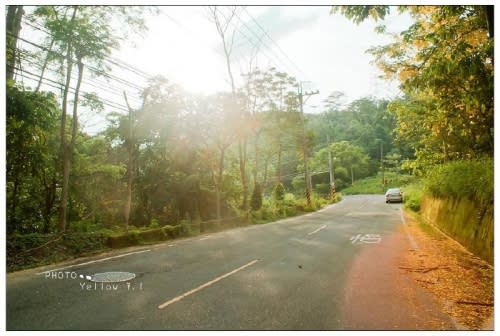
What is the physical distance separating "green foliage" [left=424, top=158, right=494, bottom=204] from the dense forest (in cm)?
20

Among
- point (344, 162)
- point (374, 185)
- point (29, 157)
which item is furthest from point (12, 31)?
point (344, 162)

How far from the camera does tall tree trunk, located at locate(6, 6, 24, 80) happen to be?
11120 millimetres

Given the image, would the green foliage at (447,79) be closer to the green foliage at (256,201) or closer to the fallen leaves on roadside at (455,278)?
the fallen leaves on roadside at (455,278)

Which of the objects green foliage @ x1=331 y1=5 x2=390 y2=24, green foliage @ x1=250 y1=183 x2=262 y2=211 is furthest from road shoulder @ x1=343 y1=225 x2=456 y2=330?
green foliage @ x1=250 y1=183 x2=262 y2=211

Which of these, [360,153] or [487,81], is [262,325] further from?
[360,153]

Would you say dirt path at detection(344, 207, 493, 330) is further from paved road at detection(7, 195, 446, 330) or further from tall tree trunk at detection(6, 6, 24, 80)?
tall tree trunk at detection(6, 6, 24, 80)

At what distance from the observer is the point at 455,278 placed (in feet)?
26.5

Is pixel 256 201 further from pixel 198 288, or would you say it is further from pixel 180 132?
pixel 198 288

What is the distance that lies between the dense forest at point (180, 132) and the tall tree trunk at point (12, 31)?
65 millimetres

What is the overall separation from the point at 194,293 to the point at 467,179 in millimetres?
10727

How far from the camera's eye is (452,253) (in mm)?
10984

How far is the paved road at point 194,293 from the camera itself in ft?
17.6
